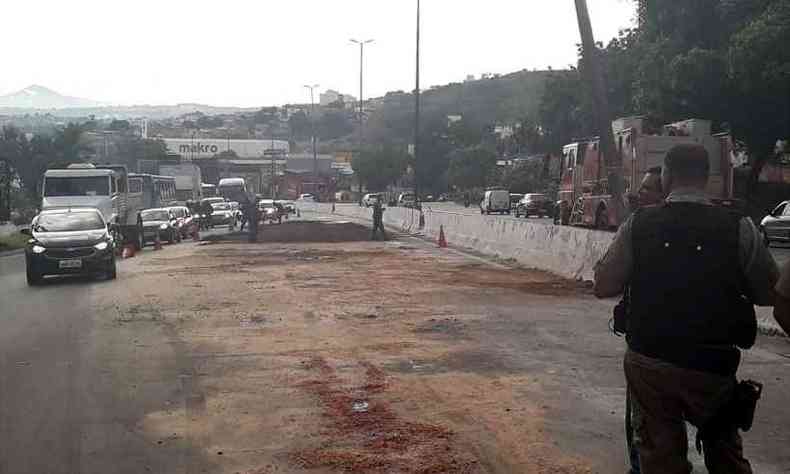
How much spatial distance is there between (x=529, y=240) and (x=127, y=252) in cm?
1412

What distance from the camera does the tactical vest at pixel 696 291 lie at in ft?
12.6

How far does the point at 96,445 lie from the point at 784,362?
6.82 m

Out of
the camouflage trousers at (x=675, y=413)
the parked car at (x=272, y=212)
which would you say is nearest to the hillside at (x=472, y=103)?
the parked car at (x=272, y=212)

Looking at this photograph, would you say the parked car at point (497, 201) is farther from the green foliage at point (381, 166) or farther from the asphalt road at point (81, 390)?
the asphalt road at point (81, 390)

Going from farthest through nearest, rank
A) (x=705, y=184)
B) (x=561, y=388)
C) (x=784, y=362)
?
(x=784, y=362)
(x=561, y=388)
(x=705, y=184)

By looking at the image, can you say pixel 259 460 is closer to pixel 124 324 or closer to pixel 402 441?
pixel 402 441

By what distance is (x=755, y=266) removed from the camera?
3.84 m

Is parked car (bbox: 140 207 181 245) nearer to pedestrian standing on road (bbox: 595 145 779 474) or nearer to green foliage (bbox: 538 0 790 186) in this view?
green foliage (bbox: 538 0 790 186)

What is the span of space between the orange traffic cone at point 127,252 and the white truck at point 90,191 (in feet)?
1.11

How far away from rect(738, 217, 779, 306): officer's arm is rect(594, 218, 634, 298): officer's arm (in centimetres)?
45

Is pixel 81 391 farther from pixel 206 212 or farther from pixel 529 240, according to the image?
pixel 206 212

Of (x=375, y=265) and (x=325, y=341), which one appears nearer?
(x=325, y=341)

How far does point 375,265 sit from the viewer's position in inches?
891

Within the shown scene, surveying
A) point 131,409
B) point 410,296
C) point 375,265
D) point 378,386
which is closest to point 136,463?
point 131,409
